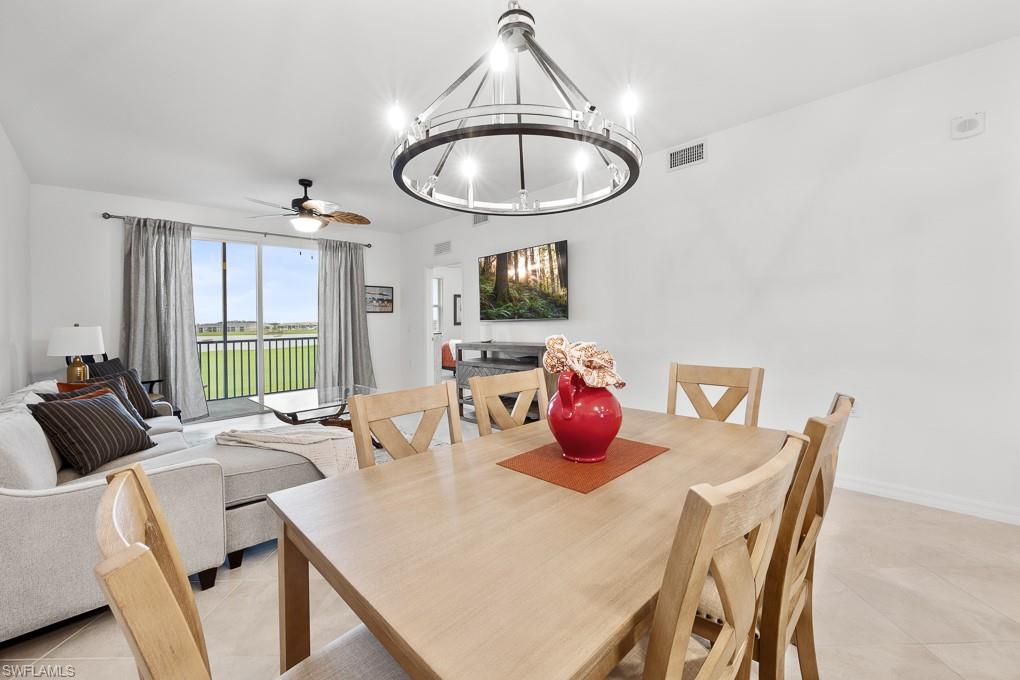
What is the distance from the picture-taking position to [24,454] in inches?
66.2

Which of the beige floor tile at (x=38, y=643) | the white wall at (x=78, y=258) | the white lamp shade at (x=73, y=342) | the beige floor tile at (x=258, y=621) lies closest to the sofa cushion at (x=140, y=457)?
the beige floor tile at (x=38, y=643)

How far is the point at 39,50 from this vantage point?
232 cm

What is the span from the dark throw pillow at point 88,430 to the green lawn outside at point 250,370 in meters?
3.60

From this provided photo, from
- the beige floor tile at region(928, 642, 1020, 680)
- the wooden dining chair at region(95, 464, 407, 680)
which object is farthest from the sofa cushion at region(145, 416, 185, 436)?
the beige floor tile at region(928, 642, 1020, 680)

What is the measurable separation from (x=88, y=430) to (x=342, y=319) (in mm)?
4037

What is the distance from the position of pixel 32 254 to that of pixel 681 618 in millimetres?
6319

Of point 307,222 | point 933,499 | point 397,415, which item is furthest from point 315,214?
point 933,499

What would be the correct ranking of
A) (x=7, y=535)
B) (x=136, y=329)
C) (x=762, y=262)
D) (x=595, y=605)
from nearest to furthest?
1. (x=595, y=605)
2. (x=7, y=535)
3. (x=762, y=262)
4. (x=136, y=329)

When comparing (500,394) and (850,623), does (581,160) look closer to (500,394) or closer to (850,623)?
(500,394)

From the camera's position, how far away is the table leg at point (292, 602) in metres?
1.05

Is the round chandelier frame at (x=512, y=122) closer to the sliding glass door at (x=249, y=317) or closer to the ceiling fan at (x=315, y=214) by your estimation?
the ceiling fan at (x=315, y=214)

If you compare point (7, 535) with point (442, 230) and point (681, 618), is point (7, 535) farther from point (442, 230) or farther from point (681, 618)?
point (442, 230)

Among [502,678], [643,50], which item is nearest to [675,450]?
[502,678]

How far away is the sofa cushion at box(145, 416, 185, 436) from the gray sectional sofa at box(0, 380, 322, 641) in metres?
0.73
